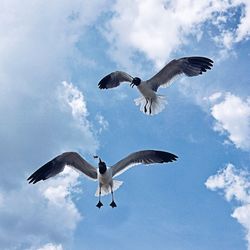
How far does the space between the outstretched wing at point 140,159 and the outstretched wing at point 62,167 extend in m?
0.59

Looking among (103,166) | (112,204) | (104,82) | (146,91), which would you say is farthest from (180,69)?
(112,204)

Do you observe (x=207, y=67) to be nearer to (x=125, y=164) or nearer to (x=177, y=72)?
(x=177, y=72)

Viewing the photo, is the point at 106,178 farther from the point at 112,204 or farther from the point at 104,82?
the point at 104,82

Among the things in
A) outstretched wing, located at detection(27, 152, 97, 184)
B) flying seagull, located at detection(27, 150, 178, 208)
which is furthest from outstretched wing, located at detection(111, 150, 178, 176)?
outstretched wing, located at detection(27, 152, 97, 184)

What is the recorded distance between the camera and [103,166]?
10.6 m

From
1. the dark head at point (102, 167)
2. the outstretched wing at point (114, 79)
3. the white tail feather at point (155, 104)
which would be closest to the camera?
the dark head at point (102, 167)

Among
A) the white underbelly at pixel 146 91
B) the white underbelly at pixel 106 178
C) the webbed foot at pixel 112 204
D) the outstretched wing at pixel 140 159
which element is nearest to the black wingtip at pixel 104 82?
the white underbelly at pixel 146 91

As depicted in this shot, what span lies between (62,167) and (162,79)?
3.32 meters

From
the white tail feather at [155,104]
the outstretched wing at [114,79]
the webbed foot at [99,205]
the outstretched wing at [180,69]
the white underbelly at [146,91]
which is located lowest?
the webbed foot at [99,205]

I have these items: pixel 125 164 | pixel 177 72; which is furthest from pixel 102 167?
pixel 177 72

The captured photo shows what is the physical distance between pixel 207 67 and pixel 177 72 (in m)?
0.76

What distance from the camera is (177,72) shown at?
1203cm

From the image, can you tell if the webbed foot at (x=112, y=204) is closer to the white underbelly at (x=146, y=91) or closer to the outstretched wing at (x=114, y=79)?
the white underbelly at (x=146, y=91)

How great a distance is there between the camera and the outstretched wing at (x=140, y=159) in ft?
34.8
